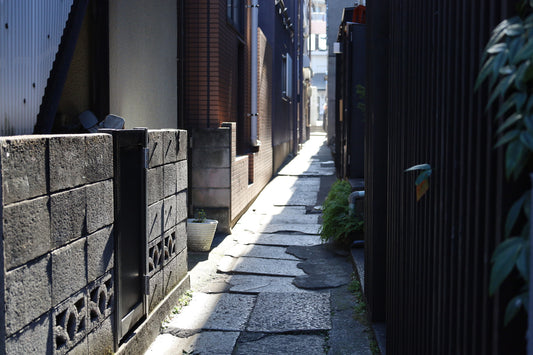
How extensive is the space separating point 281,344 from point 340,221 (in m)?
3.14

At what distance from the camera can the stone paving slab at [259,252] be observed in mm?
7848

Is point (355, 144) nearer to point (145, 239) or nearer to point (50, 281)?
point (145, 239)

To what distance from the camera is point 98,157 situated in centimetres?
383

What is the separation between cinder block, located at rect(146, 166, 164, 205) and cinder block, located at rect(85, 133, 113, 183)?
87 centimetres

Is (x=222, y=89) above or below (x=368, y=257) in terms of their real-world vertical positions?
above

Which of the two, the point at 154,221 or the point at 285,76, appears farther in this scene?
the point at 285,76

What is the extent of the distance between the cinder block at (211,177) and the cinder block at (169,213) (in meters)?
3.05

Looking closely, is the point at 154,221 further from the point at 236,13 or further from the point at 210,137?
the point at 236,13

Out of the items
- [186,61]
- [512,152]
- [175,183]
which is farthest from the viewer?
[186,61]

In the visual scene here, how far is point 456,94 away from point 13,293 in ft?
6.68

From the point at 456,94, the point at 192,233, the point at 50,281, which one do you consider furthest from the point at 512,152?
the point at 192,233

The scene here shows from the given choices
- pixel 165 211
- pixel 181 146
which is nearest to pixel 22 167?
pixel 165 211

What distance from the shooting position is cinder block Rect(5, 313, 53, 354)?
276cm

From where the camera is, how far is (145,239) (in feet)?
15.9
